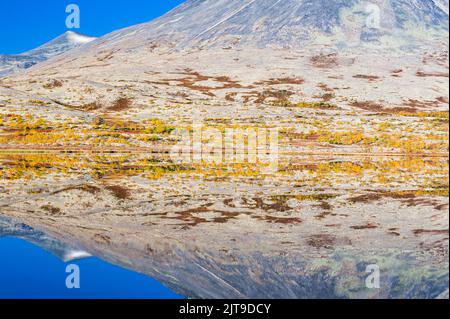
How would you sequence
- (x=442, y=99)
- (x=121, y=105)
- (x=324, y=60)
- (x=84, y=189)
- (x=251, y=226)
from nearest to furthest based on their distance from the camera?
(x=251, y=226) → (x=84, y=189) → (x=121, y=105) → (x=442, y=99) → (x=324, y=60)

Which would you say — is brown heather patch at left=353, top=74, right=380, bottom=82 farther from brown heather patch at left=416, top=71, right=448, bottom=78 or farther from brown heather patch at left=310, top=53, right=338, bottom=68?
brown heather patch at left=416, top=71, right=448, bottom=78

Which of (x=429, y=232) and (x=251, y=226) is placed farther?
(x=251, y=226)

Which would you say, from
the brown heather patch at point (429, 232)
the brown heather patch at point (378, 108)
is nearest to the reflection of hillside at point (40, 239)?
the brown heather patch at point (429, 232)

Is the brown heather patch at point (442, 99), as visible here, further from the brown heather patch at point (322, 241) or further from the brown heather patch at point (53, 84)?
the brown heather patch at point (322, 241)

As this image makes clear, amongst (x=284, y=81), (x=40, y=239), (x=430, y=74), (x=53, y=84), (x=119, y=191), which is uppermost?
(x=430, y=74)

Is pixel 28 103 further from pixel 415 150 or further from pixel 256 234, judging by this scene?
pixel 256 234

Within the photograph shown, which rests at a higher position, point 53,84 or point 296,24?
point 296,24

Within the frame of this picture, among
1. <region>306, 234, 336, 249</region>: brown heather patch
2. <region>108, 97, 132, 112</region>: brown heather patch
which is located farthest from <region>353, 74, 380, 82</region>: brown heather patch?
<region>306, 234, 336, 249</region>: brown heather patch

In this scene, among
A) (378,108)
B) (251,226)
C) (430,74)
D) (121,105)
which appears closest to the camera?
(251,226)

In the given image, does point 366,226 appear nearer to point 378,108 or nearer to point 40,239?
point 40,239

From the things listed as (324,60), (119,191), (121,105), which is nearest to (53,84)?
(121,105)
